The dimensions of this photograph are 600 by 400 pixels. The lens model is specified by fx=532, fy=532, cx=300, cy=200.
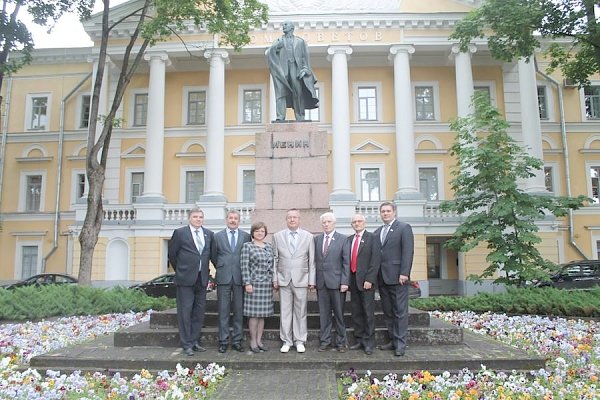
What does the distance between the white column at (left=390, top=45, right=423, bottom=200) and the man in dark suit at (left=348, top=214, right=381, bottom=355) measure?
18.1 meters

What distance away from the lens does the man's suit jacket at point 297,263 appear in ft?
22.6

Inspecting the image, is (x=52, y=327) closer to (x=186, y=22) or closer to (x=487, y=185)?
(x=487, y=185)

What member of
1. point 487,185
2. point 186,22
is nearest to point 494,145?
point 487,185

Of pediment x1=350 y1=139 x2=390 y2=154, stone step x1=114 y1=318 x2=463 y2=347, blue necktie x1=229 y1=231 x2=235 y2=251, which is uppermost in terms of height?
pediment x1=350 y1=139 x2=390 y2=154

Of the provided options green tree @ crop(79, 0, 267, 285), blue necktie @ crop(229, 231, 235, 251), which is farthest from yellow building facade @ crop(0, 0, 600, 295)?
blue necktie @ crop(229, 231, 235, 251)

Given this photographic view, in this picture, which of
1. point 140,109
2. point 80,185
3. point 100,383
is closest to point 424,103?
point 140,109

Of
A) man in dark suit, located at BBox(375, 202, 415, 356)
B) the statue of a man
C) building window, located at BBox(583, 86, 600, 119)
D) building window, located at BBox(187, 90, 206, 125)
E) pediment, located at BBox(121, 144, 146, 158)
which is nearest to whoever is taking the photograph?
man in dark suit, located at BBox(375, 202, 415, 356)

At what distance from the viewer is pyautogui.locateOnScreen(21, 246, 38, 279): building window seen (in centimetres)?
2862

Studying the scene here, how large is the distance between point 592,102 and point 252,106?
18.5 metres

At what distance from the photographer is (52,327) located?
10.4 meters

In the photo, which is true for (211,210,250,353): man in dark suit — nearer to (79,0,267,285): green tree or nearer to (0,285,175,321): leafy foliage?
(0,285,175,321): leafy foliage

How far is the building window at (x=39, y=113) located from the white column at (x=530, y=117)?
25.4 meters

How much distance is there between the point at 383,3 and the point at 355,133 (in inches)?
260

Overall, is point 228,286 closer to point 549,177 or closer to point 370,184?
point 370,184
